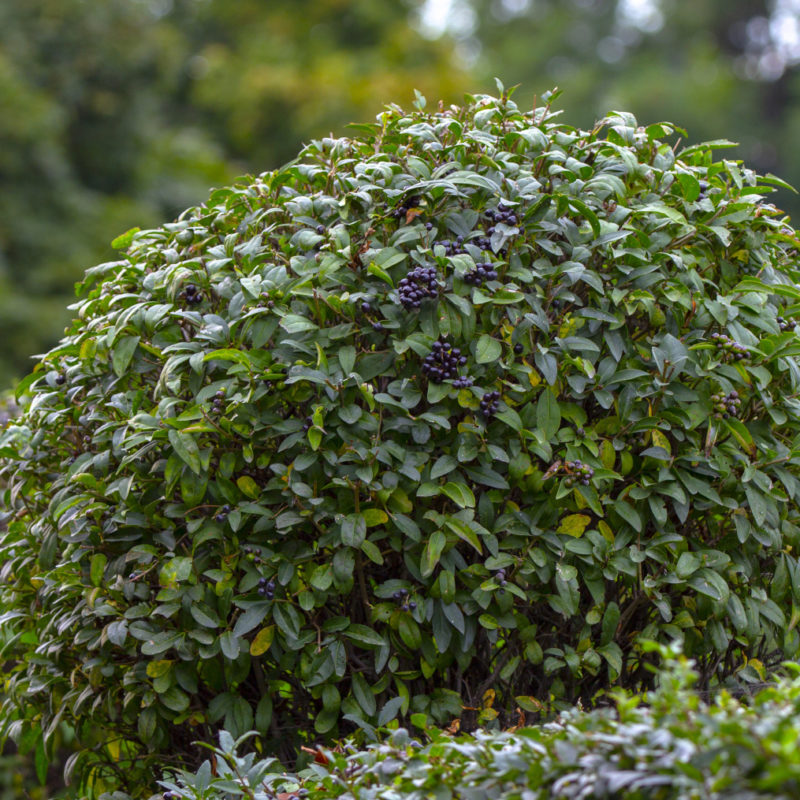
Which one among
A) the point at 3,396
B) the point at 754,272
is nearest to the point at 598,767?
the point at 754,272

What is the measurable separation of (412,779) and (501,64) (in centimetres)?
3068

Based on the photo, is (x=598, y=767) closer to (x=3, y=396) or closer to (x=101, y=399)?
(x=101, y=399)

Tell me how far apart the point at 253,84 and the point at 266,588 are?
18.0 meters

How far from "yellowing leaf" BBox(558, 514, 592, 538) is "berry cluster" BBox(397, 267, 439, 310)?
0.76 metres

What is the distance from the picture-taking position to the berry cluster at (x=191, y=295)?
10.6ft

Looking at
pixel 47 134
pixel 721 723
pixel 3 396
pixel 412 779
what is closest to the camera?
pixel 721 723

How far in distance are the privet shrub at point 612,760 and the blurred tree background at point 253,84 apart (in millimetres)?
7766

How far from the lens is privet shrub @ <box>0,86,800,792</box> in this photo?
2.90m

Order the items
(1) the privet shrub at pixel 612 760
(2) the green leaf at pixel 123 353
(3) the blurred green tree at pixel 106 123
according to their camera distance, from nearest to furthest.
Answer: (1) the privet shrub at pixel 612 760
(2) the green leaf at pixel 123 353
(3) the blurred green tree at pixel 106 123

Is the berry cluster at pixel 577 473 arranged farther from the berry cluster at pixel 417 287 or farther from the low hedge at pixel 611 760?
the low hedge at pixel 611 760

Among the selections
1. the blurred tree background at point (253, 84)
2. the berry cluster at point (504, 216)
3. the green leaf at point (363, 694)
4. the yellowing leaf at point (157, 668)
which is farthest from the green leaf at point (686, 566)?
the blurred tree background at point (253, 84)

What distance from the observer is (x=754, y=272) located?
130 inches

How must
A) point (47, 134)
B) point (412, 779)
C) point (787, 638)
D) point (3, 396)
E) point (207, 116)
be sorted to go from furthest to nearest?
point (207, 116) → point (47, 134) → point (3, 396) → point (787, 638) → point (412, 779)

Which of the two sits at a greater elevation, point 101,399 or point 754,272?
point 754,272
